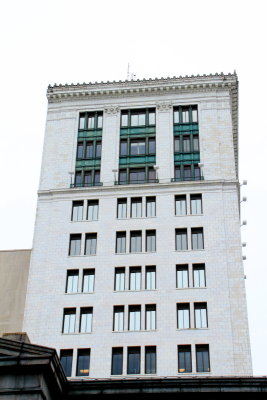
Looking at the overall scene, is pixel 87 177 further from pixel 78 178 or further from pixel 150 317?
pixel 150 317

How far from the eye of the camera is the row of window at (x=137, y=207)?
67.2 meters

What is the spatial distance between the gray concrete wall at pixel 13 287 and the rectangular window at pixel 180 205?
1398cm

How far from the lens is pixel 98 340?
5962cm

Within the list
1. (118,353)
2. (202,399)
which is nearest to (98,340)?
(118,353)

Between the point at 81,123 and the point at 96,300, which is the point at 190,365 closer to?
the point at 96,300

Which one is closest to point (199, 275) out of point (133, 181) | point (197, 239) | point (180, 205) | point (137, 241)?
point (197, 239)

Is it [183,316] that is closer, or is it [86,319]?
[183,316]

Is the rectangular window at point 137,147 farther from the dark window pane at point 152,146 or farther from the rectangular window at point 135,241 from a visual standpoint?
the rectangular window at point 135,241

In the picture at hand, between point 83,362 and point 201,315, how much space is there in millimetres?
10295

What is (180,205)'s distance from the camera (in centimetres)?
6769

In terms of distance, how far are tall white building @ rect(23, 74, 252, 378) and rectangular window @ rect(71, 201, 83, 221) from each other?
0.37 ft

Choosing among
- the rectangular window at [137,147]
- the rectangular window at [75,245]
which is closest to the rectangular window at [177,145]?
the rectangular window at [137,147]

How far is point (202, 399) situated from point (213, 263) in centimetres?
2417

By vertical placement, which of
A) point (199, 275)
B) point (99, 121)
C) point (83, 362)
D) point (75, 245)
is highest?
point (99, 121)
